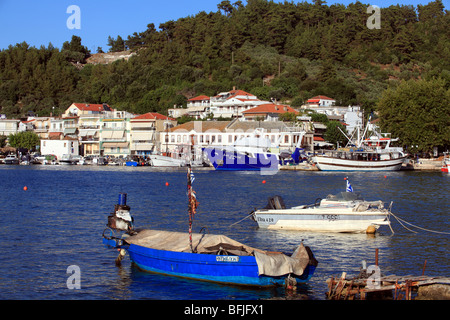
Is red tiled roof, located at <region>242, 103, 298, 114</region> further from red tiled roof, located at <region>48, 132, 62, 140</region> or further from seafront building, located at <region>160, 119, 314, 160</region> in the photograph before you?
red tiled roof, located at <region>48, 132, 62, 140</region>

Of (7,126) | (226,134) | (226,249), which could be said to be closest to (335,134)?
(226,134)

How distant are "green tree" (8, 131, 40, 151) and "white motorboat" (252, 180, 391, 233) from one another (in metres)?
96.5

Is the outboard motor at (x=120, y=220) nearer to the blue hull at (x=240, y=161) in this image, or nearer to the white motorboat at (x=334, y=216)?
the white motorboat at (x=334, y=216)

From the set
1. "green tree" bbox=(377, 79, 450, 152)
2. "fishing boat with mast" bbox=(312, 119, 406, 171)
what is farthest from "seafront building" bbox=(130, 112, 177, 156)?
"green tree" bbox=(377, 79, 450, 152)

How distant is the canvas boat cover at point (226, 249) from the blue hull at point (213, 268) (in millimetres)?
311

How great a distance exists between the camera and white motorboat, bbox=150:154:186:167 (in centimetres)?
9825

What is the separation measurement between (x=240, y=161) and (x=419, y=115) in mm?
28431

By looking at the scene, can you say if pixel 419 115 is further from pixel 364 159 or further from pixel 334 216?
pixel 334 216

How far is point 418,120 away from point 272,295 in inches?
3009

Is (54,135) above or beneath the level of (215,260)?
above

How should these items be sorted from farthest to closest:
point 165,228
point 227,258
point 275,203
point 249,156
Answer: point 249,156, point 165,228, point 275,203, point 227,258

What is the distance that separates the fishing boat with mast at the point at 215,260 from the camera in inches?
754

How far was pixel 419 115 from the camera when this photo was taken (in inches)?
3521

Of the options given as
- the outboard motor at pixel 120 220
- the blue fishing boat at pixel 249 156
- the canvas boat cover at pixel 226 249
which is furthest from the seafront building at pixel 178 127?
the canvas boat cover at pixel 226 249
